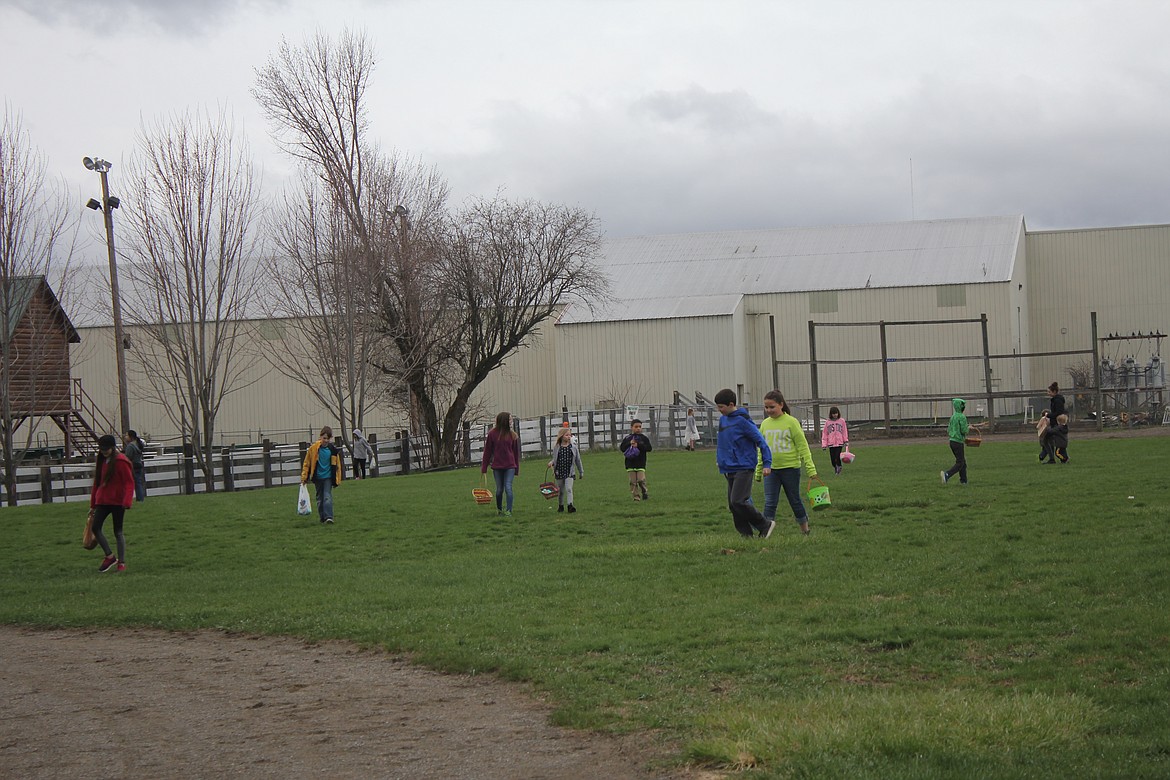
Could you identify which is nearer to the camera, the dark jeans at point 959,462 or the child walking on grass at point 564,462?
the child walking on grass at point 564,462

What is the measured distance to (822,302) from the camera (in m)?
51.6

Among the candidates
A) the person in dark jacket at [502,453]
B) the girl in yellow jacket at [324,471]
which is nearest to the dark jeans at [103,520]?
the girl in yellow jacket at [324,471]

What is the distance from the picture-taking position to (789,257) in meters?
55.0

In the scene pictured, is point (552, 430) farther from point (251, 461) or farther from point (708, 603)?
point (708, 603)

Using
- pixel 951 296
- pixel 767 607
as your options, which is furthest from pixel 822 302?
pixel 767 607

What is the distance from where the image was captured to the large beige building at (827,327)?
49.0 m

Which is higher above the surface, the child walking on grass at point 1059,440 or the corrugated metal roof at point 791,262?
the corrugated metal roof at point 791,262

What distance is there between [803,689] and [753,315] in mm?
45961

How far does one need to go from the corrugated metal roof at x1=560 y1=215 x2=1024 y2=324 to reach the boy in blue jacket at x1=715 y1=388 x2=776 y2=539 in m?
36.9

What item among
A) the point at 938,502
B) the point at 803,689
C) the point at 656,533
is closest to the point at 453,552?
the point at 656,533

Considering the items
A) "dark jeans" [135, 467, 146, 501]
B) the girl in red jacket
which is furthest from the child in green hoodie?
"dark jeans" [135, 467, 146, 501]

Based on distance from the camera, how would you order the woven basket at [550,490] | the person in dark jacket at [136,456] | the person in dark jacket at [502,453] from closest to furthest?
1. the person in dark jacket at [502,453]
2. the woven basket at [550,490]
3. the person in dark jacket at [136,456]

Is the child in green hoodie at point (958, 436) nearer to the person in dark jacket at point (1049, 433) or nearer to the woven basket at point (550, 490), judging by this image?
the person in dark jacket at point (1049, 433)

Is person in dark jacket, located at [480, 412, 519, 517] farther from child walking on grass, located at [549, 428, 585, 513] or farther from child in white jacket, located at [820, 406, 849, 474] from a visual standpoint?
child in white jacket, located at [820, 406, 849, 474]
